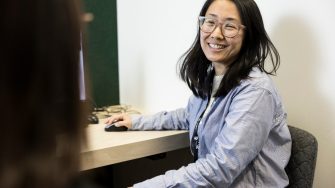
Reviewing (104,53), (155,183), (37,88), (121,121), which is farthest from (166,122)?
(37,88)

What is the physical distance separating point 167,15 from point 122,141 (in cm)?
70

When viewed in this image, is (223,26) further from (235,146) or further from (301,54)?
(235,146)

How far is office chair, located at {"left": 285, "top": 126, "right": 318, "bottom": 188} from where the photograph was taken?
109 centimetres

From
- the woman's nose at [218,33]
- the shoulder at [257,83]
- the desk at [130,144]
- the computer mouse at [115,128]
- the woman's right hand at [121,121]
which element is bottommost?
the desk at [130,144]

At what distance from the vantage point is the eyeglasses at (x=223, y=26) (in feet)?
3.94

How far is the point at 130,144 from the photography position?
1.32 meters

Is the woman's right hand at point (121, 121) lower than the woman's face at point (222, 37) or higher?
lower

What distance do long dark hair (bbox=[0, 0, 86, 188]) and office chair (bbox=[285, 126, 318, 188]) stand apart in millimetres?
931

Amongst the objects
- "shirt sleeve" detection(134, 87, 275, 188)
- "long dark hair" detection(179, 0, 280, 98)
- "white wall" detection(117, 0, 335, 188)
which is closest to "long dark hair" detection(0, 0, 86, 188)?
"shirt sleeve" detection(134, 87, 275, 188)

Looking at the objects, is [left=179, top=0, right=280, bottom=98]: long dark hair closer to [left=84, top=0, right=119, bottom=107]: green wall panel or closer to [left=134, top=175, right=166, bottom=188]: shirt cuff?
[left=134, top=175, right=166, bottom=188]: shirt cuff

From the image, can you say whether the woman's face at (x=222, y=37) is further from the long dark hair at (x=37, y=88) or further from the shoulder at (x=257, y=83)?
the long dark hair at (x=37, y=88)

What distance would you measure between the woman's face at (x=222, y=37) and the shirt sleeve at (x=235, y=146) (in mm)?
195

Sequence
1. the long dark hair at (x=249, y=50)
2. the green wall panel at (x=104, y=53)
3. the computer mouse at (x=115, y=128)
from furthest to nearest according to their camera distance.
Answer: the green wall panel at (x=104, y=53)
the computer mouse at (x=115, y=128)
the long dark hair at (x=249, y=50)

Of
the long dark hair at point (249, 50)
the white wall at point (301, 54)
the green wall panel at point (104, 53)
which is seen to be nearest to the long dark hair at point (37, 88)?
the long dark hair at point (249, 50)
